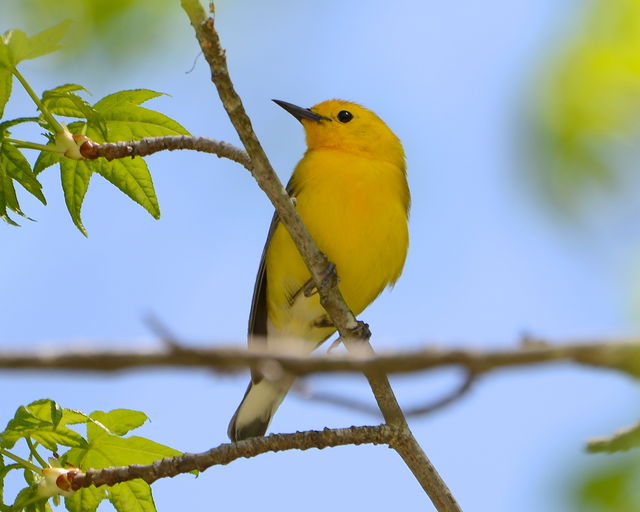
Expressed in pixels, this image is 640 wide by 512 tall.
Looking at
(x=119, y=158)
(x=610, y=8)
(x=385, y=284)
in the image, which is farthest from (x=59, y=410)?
(x=385, y=284)

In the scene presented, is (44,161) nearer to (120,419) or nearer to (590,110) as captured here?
(120,419)

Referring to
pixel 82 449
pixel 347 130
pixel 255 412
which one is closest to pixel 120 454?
pixel 82 449

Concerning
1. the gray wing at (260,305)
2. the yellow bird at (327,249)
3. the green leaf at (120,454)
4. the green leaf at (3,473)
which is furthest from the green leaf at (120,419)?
the gray wing at (260,305)

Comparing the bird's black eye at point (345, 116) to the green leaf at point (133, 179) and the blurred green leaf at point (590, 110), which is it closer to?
the green leaf at point (133, 179)

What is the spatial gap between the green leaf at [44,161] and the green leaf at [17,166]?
40 centimetres

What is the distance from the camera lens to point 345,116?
820 centimetres

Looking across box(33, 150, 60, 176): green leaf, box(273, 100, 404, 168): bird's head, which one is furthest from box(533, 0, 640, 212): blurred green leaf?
box(273, 100, 404, 168): bird's head

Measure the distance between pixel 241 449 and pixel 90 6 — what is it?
8.66ft

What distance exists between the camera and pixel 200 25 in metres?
3.87

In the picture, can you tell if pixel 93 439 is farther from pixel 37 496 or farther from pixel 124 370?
pixel 124 370

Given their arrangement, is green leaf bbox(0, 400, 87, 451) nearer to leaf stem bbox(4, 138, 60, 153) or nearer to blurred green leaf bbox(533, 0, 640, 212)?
leaf stem bbox(4, 138, 60, 153)

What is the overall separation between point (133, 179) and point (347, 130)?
3818 mm

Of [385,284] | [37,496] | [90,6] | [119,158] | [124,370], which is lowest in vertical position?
[124,370]

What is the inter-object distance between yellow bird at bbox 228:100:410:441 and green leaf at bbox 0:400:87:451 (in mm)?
2563
